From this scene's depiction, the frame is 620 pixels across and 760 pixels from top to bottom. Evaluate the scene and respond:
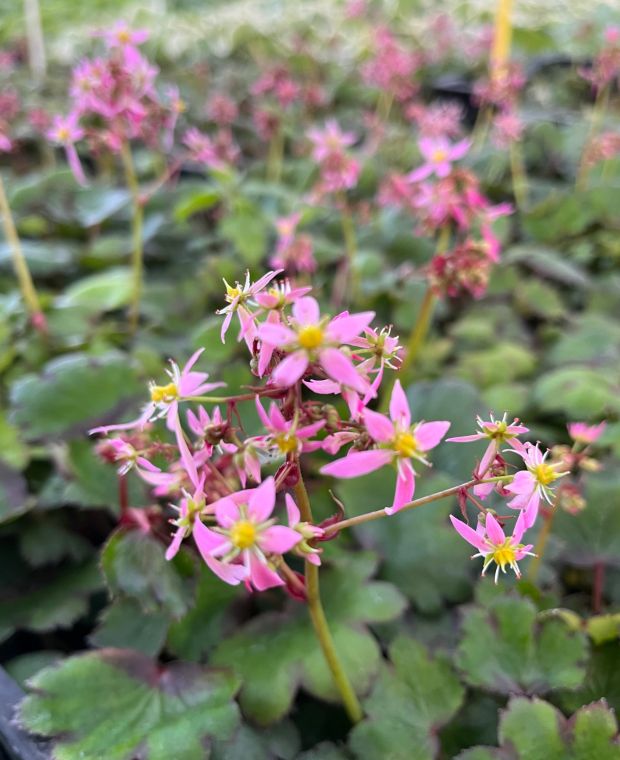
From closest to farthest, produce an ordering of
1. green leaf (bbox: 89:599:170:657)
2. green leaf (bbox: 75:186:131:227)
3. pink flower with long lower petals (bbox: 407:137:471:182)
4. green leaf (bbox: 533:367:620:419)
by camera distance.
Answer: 1. green leaf (bbox: 89:599:170:657)
2. green leaf (bbox: 533:367:620:419)
3. pink flower with long lower petals (bbox: 407:137:471:182)
4. green leaf (bbox: 75:186:131:227)

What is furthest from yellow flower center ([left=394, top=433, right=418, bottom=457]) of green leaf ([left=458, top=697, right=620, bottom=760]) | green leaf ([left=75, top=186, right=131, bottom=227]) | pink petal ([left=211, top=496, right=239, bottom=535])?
green leaf ([left=75, top=186, right=131, bottom=227])

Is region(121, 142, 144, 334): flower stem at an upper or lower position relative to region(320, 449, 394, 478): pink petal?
lower

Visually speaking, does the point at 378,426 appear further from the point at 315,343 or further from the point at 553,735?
the point at 553,735

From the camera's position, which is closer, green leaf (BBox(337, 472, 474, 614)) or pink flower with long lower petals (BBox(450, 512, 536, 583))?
pink flower with long lower petals (BBox(450, 512, 536, 583))

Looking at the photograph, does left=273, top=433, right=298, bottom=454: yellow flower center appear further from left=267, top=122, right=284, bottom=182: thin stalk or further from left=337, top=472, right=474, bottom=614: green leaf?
left=267, top=122, right=284, bottom=182: thin stalk

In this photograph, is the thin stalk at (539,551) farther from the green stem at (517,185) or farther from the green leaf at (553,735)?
the green stem at (517,185)

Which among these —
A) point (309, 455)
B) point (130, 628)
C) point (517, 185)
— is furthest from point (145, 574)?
point (517, 185)

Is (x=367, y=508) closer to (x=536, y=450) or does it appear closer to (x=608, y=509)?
(x=608, y=509)
